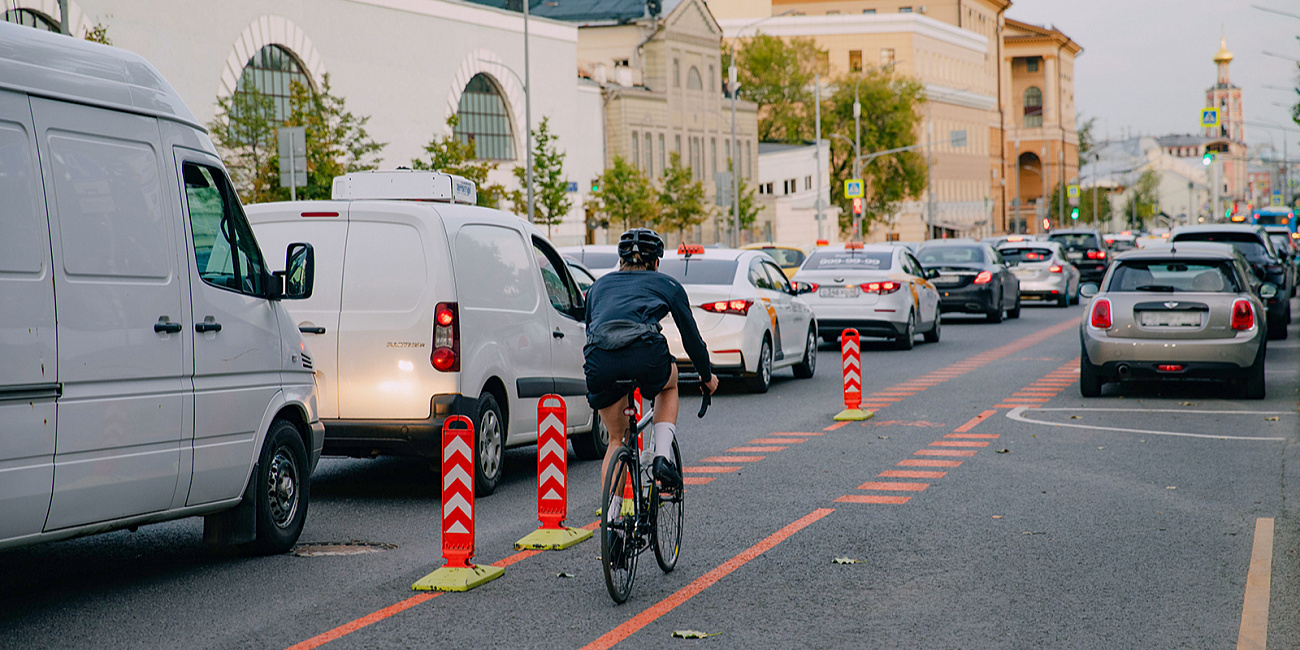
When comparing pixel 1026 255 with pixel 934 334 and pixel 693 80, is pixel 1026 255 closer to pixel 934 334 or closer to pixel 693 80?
pixel 934 334

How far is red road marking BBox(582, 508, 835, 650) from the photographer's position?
663 cm

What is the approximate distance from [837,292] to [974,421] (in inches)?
381

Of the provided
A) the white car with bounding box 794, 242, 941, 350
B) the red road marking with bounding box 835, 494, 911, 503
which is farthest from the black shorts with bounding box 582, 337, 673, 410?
the white car with bounding box 794, 242, 941, 350

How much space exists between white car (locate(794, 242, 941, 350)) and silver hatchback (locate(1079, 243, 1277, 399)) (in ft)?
24.5

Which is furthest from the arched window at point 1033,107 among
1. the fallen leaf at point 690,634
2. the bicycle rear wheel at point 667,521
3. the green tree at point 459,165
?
the fallen leaf at point 690,634

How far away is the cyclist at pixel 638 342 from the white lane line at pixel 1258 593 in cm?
262

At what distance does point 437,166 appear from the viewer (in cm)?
4700

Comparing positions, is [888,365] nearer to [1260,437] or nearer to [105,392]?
[1260,437]

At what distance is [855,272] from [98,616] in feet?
60.0

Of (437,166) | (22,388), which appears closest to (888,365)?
(22,388)

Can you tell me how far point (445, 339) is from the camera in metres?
10.1

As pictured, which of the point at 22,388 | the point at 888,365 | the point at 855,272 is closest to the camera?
the point at 22,388

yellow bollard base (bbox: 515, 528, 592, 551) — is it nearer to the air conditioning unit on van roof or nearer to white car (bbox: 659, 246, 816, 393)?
the air conditioning unit on van roof

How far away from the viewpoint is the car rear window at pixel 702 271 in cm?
1800
